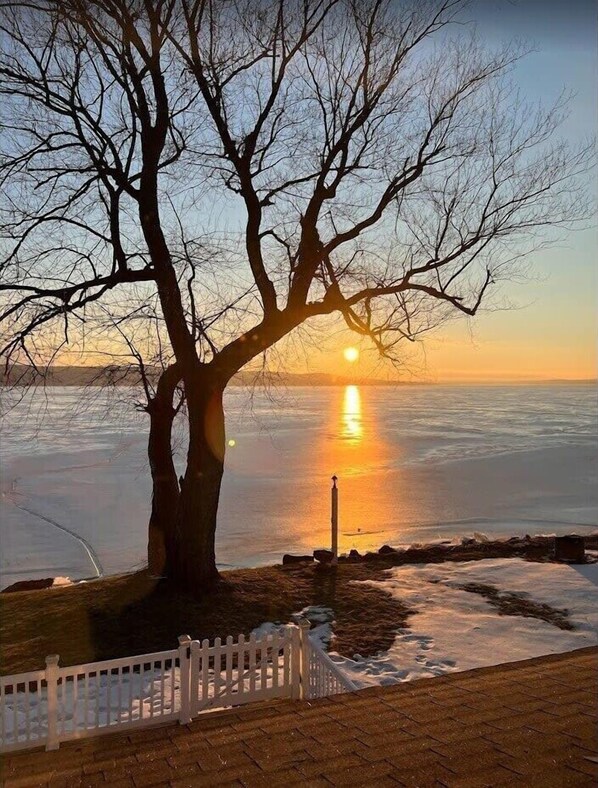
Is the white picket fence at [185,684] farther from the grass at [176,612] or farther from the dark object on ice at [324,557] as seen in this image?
the dark object on ice at [324,557]

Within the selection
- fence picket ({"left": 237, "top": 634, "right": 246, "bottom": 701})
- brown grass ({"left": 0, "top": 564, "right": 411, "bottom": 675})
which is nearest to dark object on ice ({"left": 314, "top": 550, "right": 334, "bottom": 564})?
brown grass ({"left": 0, "top": 564, "right": 411, "bottom": 675})

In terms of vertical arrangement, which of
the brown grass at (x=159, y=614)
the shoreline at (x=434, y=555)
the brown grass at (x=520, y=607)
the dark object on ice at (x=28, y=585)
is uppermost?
the brown grass at (x=159, y=614)

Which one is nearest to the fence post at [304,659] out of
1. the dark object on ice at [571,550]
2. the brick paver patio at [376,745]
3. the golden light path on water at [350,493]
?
the brick paver patio at [376,745]

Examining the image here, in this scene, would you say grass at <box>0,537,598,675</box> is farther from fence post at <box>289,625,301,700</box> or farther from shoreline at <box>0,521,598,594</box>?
fence post at <box>289,625,301,700</box>

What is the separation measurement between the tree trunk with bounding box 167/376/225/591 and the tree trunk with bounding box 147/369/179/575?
0.78 m

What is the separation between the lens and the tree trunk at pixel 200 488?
35.0 ft

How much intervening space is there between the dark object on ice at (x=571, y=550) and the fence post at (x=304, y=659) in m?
8.47

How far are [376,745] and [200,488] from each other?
21.6 feet

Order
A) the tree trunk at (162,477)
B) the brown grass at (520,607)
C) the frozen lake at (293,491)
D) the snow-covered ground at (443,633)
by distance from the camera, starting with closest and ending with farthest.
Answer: the snow-covered ground at (443,633) < the brown grass at (520,607) < the tree trunk at (162,477) < the frozen lake at (293,491)

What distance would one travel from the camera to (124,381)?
13.2 meters

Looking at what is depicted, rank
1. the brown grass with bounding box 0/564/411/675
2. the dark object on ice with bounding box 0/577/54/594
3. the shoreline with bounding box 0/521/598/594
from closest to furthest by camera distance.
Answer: the brown grass with bounding box 0/564/411/675 → the dark object on ice with bounding box 0/577/54/594 → the shoreline with bounding box 0/521/598/594

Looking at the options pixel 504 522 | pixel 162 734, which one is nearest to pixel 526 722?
pixel 162 734

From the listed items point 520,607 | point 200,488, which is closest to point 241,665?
point 200,488

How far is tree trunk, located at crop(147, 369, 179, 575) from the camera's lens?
1162cm
